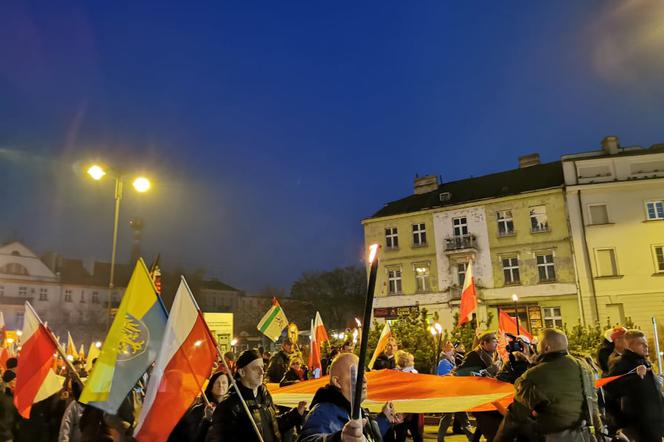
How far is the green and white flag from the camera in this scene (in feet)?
55.6

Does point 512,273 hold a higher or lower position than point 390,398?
higher

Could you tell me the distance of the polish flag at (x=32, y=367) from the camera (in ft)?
24.4

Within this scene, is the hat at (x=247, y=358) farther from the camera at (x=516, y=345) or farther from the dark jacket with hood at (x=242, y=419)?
the camera at (x=516, y=345)

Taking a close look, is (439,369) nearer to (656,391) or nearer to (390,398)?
(390,398)

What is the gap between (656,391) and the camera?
6121mm

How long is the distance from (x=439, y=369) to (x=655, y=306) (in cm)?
2981

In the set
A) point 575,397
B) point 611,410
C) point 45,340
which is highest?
point 45,340

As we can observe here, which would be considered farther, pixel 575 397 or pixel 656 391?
pixel 656 391

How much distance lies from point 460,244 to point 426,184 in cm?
883

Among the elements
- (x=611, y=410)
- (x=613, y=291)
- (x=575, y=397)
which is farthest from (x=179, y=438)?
(x=613, y=291)

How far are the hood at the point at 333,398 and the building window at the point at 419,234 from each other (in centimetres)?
3915

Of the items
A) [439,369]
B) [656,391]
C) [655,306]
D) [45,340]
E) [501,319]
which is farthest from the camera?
[655,306]

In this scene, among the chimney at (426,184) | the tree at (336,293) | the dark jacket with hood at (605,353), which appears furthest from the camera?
the tree at (336,293)

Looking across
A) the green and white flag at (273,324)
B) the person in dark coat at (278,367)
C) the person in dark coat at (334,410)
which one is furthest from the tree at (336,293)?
the person in dark coat at (334,410)
